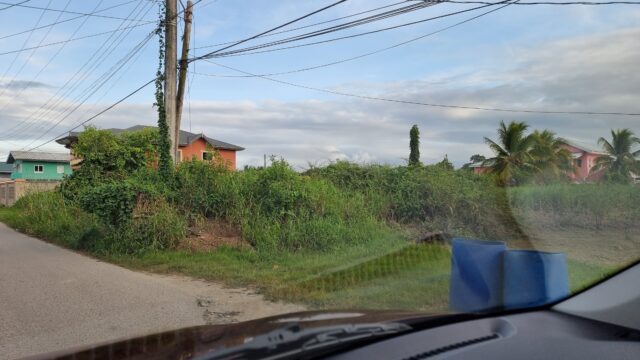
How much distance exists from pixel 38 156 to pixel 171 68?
48.2m

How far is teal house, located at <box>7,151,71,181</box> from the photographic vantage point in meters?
56.8

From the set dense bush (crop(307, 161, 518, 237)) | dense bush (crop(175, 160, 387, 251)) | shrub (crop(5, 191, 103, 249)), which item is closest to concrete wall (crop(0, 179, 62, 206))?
shrub (crop(5, 191, 103, 249))

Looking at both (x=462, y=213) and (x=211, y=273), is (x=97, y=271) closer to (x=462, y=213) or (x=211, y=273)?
(x=211, y=273)

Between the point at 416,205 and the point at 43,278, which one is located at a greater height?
the point at 416,205

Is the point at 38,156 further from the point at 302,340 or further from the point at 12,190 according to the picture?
the point at 302,340

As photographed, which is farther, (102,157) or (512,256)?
(102,157)

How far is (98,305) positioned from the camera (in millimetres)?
7762

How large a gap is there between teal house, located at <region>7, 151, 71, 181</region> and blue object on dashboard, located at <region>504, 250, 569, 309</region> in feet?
186

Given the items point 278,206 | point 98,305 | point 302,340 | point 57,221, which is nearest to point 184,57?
point 278,206

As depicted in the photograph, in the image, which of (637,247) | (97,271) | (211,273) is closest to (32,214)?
(97,271)

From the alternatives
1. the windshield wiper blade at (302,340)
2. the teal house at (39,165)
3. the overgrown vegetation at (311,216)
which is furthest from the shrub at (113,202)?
the teal house at (39,165)

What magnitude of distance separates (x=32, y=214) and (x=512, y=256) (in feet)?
63.1

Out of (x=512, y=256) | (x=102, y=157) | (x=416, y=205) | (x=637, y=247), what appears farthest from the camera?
(x=102, y=157)

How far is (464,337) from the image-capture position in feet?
7.91
